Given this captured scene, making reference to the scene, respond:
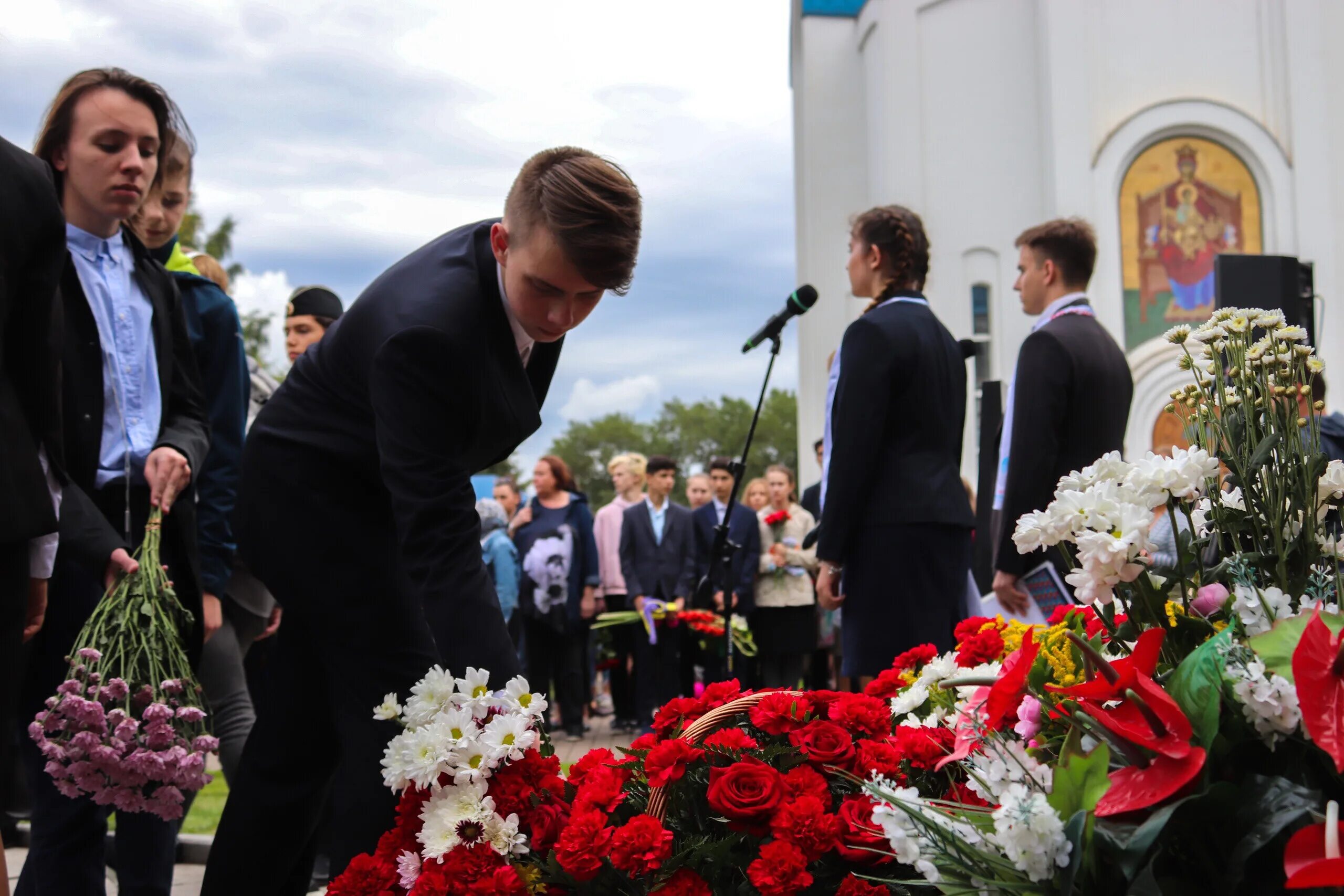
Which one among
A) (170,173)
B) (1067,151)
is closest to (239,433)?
(170,173)

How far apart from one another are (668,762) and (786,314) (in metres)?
3.56

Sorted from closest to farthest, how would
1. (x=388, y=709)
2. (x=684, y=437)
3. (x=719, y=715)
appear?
(x=388, y=709) < (x=719, y=715) < (x=684, y=437)

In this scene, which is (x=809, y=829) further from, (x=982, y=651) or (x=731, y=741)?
(x=982, y=651)

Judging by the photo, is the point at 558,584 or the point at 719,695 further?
the point at 558,584

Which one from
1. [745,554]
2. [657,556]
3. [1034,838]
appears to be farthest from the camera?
[657,556]

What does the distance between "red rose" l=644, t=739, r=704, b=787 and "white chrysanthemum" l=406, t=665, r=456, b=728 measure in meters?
0.30

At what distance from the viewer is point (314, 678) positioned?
2.54m

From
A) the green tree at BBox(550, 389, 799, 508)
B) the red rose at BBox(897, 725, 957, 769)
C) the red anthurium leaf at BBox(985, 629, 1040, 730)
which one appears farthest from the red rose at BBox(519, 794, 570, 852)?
the green tree at BBox(550, 389, 799, 508)

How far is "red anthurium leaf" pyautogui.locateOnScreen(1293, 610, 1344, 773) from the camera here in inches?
45.0

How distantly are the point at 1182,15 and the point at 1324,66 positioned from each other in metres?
2.35

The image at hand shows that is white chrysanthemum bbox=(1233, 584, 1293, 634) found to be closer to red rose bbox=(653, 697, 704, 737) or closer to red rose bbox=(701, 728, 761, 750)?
red rose bbox=(701, 728, 761, 750)

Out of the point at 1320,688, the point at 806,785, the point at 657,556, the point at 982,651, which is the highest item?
the point at 1320,688

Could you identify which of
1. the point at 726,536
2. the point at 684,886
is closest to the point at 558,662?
the point at 726,536

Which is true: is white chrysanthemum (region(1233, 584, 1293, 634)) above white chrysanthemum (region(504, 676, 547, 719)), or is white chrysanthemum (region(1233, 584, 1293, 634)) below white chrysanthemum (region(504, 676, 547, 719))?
above
